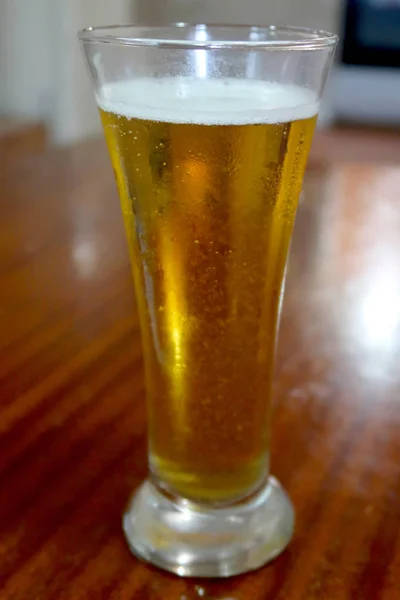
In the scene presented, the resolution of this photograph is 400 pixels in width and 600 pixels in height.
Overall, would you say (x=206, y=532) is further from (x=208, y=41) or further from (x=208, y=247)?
(x=208, y=41)

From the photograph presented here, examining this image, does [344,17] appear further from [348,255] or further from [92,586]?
[92,586]

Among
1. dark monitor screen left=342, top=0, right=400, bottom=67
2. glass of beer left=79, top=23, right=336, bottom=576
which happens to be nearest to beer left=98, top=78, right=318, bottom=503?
glass of beer left=79, top=23, right=336, bottom=576

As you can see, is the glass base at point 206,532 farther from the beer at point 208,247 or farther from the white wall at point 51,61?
the white wall at point 51,61

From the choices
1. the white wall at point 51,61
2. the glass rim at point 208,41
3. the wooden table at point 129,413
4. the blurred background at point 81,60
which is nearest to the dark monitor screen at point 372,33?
the blurred background at point 81,60

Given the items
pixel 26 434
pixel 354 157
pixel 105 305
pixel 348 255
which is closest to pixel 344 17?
pixel 354 157

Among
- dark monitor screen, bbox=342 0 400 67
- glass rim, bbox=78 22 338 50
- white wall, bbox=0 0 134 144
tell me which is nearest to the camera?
glass rim, bbox=78 22 338 50

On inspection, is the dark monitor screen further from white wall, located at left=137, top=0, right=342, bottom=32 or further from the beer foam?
the beer foam
